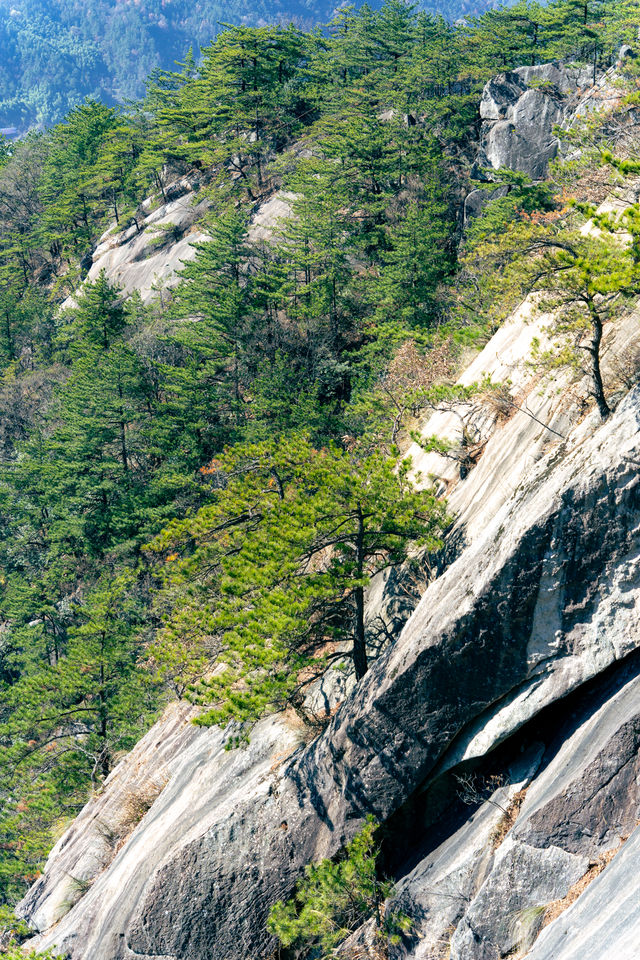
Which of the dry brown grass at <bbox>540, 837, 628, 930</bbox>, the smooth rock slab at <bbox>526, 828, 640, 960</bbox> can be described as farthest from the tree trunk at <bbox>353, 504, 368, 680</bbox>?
the smooth rock slab at <bbox>526, 828, 640, 960</bbox>

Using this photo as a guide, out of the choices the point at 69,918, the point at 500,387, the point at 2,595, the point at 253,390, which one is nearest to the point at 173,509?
the point at 253,390

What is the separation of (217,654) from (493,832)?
5.40 meters

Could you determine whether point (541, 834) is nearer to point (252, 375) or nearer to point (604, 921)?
point (604, 921)

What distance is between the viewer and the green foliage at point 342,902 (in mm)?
9180

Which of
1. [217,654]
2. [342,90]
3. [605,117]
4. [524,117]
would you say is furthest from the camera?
[342,90]

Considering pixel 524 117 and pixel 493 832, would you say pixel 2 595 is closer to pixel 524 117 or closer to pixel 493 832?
pixel 493 832

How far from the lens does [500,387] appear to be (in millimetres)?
11781

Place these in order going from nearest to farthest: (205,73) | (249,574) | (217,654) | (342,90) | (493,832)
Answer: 1. (493,832)
2. (249,574)
3. (217,654)
4. (342,90)
5. (205,73)

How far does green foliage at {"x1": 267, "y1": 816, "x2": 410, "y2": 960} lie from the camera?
9180 mm

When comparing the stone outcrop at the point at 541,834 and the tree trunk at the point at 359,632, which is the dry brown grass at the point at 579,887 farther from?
the tree trunk at the point at 359,632

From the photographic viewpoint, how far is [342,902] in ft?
30.7

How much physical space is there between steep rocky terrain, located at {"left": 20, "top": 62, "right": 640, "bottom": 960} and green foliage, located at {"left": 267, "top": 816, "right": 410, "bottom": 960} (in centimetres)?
33

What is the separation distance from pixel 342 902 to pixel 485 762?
9.88 feet

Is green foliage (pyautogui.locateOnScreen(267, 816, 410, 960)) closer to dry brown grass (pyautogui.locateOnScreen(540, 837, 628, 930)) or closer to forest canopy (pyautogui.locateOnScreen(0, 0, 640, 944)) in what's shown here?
forest canopy (pyautogui.locateOnScreen(0, 0, 640, 944))
